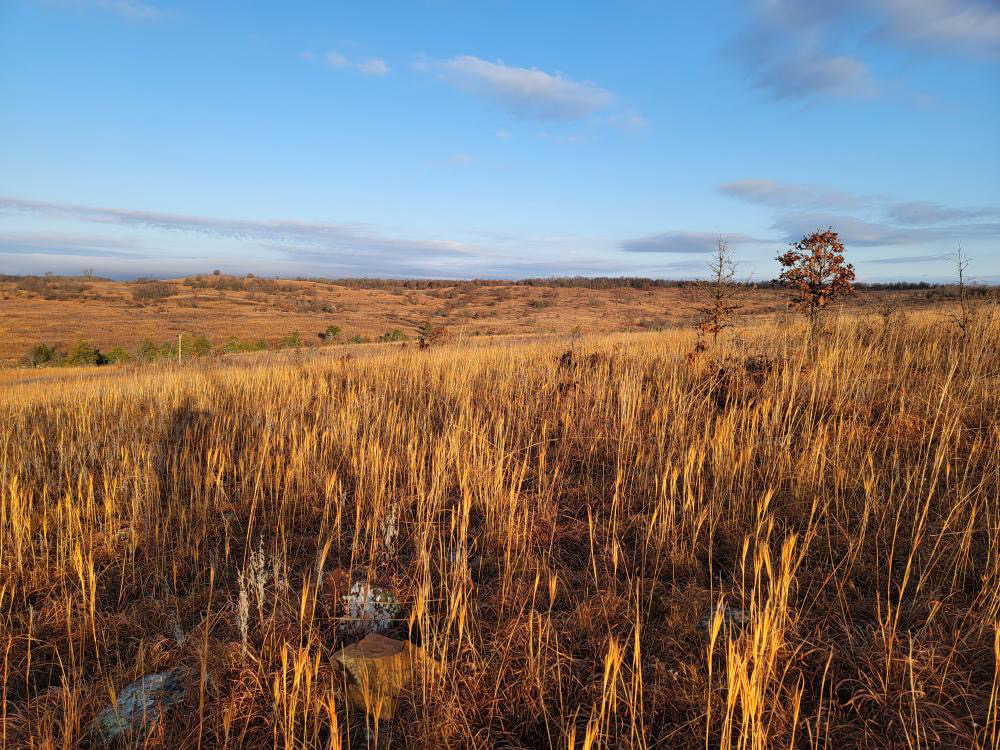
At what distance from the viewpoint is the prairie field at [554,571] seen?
5.35 feet

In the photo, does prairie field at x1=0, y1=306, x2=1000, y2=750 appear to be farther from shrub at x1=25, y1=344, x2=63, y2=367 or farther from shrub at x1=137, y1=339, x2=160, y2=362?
shrub at x1=25, y1=344, x2=63, y2=367

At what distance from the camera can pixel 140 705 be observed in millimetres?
1747

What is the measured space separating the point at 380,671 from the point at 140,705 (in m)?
0.81

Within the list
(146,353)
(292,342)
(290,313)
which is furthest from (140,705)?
(290,313)

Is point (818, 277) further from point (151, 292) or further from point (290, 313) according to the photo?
point (151, 292)

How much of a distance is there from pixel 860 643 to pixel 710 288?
4.72 meters

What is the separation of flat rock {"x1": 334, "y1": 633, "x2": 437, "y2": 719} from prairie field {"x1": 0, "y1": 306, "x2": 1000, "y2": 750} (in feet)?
0.16

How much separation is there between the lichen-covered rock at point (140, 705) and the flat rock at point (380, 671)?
0.57 m

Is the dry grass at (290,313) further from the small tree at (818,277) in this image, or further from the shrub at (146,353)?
the small tree at (818,277)

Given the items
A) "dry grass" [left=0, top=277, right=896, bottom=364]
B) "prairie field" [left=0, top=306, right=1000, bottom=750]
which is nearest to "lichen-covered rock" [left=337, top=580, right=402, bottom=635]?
"prairie field" [left=0, top=306, right=1000, bottom=750]

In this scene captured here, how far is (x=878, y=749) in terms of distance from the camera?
4.82 ft

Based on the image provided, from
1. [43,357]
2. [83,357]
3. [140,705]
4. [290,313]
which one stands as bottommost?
[43,357]

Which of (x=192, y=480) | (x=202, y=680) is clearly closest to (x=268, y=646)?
(x=202, y=680)

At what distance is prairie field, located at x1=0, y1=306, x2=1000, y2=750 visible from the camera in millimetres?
1632
